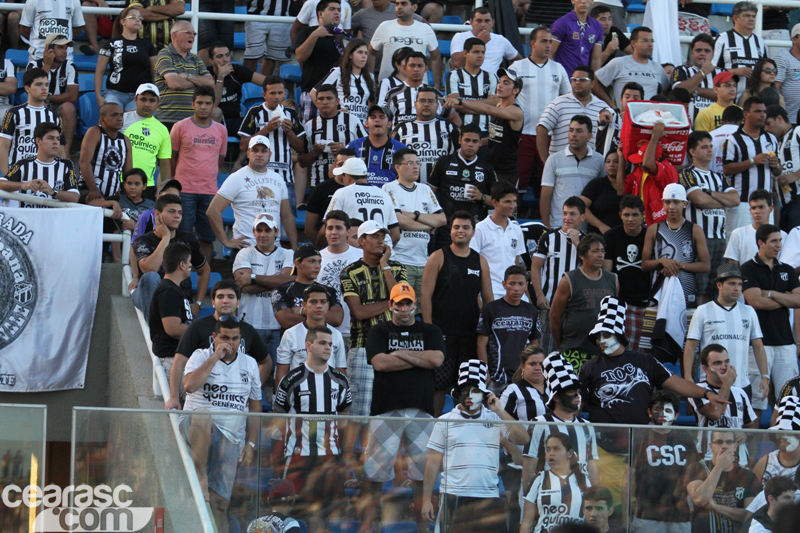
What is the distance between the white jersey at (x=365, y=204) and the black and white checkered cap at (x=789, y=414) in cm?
325

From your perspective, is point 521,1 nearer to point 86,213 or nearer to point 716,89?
point 716,89

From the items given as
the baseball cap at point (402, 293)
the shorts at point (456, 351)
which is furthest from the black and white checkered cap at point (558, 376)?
the shorts at point (456, 351)

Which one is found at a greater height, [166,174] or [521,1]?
[521,1]

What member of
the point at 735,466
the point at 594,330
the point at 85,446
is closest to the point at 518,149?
the point at 594,330

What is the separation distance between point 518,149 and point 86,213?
14.2ft

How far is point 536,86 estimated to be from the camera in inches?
496

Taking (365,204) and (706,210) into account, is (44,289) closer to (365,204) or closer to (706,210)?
(365,204)

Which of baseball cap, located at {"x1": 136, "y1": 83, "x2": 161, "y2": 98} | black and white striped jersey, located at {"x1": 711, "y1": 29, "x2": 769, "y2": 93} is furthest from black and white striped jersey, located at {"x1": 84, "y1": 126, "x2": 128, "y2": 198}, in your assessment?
black and white striped jersey, located at {"x1": 711, "y1": 29, "x2": 769, "y2": 93}

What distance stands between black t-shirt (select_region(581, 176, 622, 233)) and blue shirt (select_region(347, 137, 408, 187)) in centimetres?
170

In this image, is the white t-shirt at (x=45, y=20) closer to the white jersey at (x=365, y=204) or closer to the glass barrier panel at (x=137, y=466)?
the white jersey at (x=365, y=204)

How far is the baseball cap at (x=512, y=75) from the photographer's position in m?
12.1

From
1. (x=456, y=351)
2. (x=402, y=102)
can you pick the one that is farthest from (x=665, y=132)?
(x=456, y=351)

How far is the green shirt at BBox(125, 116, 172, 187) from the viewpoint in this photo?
36.5 ft

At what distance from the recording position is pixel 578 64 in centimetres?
1334
